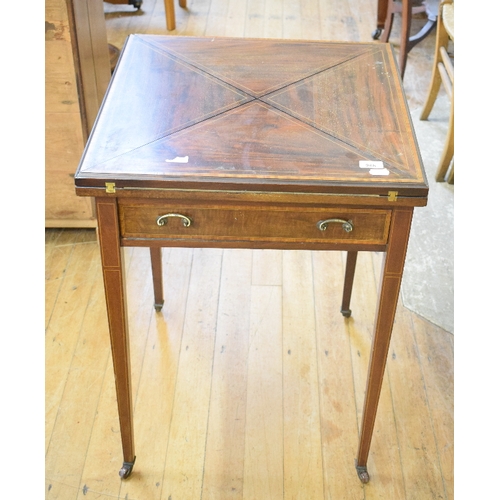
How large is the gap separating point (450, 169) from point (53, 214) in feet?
5.11

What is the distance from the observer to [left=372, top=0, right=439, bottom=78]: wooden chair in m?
3.26

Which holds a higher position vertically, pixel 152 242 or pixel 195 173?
pixel 195 173

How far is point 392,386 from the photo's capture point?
7.06 feet

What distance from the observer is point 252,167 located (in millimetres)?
1447

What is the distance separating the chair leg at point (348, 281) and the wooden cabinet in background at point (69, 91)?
0.96 meters

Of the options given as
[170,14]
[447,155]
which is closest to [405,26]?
[447,155]

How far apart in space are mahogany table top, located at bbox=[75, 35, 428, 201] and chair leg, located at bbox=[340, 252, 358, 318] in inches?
23.4

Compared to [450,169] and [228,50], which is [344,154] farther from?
[450,169]

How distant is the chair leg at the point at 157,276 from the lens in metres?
2.19

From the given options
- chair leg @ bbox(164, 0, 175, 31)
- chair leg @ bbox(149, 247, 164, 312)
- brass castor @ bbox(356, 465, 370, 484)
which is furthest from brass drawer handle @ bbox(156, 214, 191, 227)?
chair leg @ bbox(164, 0, 175, 31)

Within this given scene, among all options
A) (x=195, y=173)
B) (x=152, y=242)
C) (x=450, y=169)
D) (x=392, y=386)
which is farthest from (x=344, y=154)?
(x=450, y=169)

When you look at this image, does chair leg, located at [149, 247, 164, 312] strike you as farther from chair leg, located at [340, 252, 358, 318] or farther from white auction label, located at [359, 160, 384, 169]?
white auction label, located at [359, 160, 384, 169]

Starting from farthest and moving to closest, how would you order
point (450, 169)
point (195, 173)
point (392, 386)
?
point (450, 169), point (392, 386), point (195, 173)

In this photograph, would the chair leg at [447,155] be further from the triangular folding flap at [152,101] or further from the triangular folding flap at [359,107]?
the triangular folding flap at [152,101]
